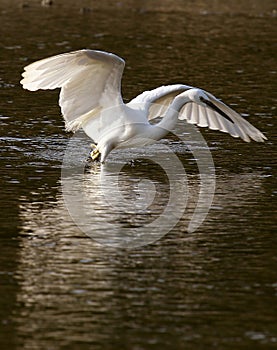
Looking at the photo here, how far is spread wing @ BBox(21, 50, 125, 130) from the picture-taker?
13.5 meters

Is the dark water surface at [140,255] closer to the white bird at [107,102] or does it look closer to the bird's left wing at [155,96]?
the white bird at [107,102]

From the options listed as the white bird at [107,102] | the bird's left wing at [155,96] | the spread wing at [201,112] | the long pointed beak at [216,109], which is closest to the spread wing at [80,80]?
the white bird at [107,102]

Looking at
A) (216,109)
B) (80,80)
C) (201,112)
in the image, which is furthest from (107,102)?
(201,112)

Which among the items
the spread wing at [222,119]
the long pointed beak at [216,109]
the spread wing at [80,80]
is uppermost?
the spread wing at [80,80]

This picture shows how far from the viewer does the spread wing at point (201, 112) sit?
14.8 metres

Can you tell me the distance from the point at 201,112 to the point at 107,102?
182 cm

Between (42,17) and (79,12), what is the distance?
1.92 meters

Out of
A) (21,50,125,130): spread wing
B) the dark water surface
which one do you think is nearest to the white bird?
(21,50,125,130): spread wing

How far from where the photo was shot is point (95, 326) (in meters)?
8.72

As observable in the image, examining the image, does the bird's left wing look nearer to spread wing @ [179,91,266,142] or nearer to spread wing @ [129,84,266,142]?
spread wing @ [129,84,266,142]

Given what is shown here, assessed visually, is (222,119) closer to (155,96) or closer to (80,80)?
(155,96)

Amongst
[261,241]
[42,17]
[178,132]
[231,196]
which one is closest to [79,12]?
[42,17]

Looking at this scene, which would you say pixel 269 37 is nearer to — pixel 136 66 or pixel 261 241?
pixel 136 66

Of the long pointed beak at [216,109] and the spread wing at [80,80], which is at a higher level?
the spread wing at [80,80]
